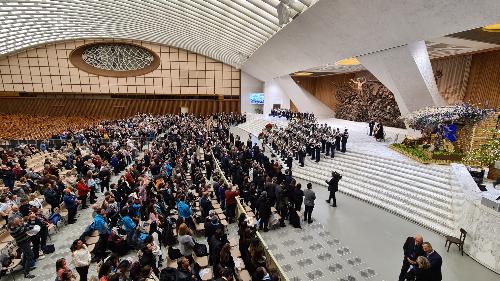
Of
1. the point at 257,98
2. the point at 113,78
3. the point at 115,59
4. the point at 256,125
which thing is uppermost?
the point at 115,59

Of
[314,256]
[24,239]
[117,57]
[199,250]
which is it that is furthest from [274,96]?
[24,239]

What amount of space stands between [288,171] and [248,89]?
22568 mm

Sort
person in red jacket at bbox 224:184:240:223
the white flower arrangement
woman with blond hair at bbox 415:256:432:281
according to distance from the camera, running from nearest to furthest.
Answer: woman with blond hair at bbox 415:256:432:281 < person in red jacket at bbox 224:184:240:223 < the white flower arrangement

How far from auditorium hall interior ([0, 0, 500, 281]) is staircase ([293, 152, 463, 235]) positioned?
5cm

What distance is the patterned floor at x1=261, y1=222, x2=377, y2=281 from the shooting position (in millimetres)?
5789

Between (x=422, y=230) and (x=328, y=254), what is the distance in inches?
114

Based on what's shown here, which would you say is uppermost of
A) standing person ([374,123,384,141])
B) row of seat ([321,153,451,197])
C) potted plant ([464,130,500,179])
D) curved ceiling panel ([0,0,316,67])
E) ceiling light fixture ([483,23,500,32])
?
curved ceiling panel ([0,0,316,67])

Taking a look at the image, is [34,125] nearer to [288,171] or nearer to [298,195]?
[288,171]

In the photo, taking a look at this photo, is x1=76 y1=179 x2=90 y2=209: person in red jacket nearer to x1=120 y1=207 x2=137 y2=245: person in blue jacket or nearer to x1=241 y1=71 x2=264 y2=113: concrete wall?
x1=120 y1=207 x2=137 y2=245: person in blue jacket

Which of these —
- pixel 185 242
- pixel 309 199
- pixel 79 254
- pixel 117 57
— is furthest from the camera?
pixel 117 57

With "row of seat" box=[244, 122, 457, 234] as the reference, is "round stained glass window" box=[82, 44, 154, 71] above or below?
above

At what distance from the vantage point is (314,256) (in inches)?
253

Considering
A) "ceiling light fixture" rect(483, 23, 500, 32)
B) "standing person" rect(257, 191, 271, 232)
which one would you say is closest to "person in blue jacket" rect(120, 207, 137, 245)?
"standing person" rect(257, 191, 271, 232)

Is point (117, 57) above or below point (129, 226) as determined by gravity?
above
